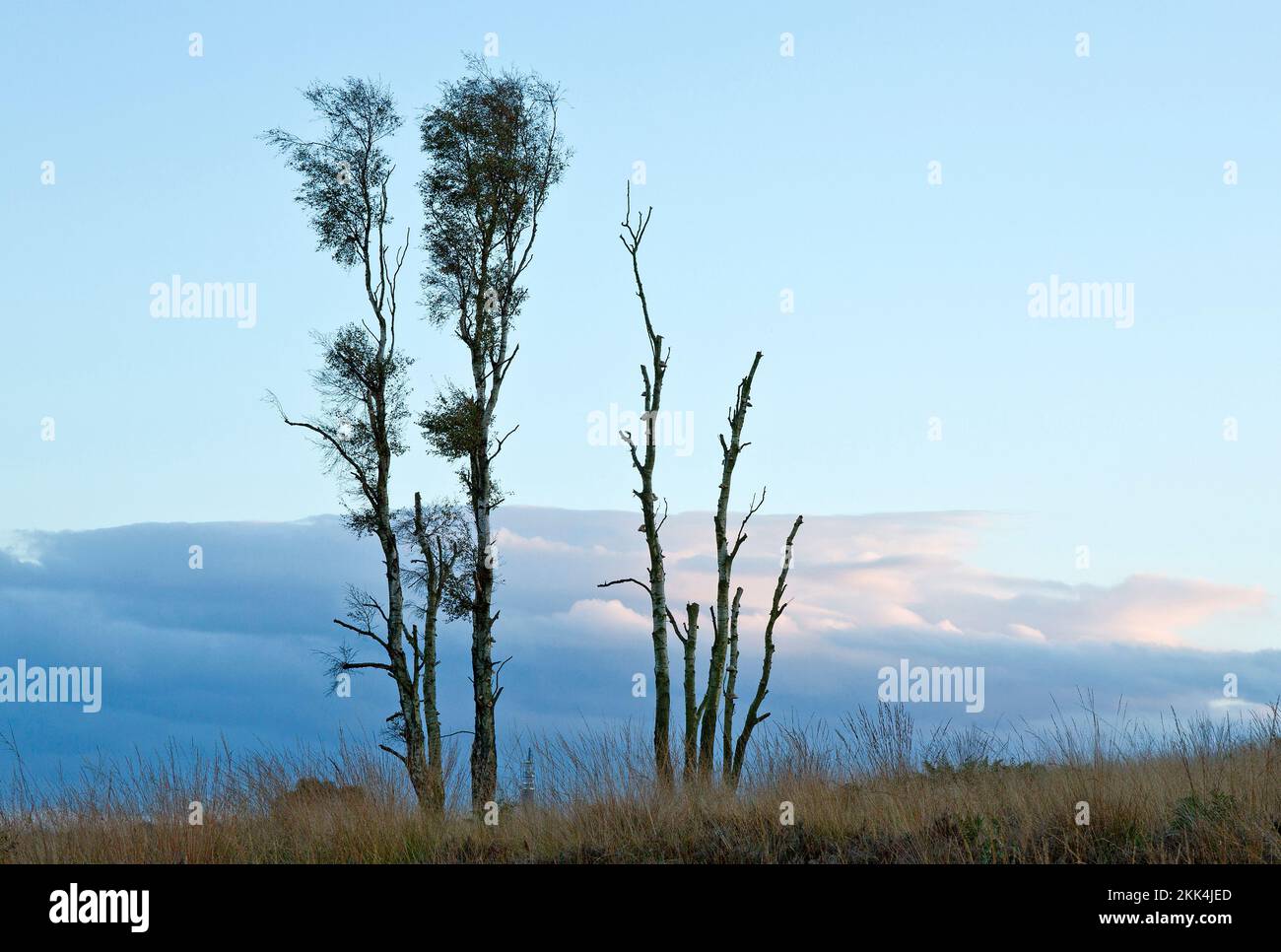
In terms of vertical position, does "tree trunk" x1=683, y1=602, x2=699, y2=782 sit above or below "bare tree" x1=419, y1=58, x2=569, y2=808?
below

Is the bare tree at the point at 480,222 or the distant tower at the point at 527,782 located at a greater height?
the bare tree at the point at 480,222

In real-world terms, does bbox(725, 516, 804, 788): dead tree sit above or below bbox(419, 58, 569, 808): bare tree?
below

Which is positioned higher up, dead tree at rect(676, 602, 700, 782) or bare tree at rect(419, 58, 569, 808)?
bare tree at rect(419, 58, 569, 808)

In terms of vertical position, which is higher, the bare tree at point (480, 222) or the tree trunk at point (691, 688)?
the bare tree at point (480, 222)

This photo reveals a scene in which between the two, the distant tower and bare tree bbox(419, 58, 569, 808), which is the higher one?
bare tree bbox(419, 58, 569, 808)

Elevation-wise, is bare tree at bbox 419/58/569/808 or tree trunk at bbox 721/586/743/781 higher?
bare tree at bbox 419/58/569/808

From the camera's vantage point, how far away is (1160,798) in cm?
1034

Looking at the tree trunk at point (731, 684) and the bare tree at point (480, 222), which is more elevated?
the bare tree at point (480, 222)
